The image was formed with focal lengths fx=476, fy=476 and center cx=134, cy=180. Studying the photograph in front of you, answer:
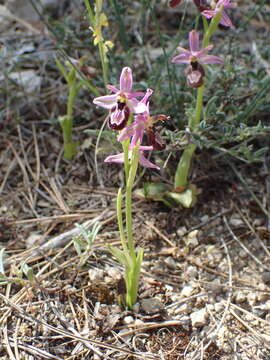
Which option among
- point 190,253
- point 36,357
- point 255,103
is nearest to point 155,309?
point 190,253

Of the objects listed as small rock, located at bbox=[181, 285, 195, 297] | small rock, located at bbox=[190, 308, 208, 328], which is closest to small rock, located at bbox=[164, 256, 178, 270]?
small rock, located at bbox=[181, 285, 195, 297]

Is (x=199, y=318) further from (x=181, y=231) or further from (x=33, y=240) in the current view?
(x=33, y=240)

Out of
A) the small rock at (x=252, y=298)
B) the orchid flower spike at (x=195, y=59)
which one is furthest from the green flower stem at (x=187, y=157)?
the small rock at (x=252, y=298)

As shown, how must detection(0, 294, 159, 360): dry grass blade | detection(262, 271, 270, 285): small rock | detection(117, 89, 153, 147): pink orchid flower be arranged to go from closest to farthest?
detection(117, 89, 153, 147): pink orchid flower, detection(0, 294, 159, 360): dry grass blade, detection(262, 271, 270, 285): small rock

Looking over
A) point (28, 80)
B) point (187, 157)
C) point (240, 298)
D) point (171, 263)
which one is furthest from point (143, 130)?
point (28, 80)

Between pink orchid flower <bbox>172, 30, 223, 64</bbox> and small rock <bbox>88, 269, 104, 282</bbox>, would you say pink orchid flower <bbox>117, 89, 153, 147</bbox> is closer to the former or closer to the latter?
pink orchid flower <bbox>172, 30, 223, 64</bbox>

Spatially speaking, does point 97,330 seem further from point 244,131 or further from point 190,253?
point 244,131
